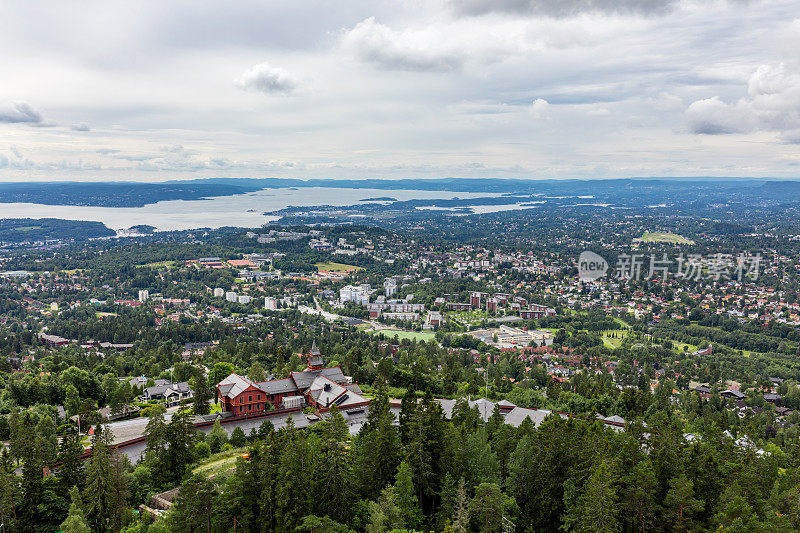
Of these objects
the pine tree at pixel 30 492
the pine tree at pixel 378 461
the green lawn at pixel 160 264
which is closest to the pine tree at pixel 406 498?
the pine tree at pixel 378 461

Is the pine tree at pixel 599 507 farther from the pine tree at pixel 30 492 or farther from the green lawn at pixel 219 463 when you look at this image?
the pine tree at pixel 30 492

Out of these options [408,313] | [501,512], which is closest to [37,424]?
[501,512]


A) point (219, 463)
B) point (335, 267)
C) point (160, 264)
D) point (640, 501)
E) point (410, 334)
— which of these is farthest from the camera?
point (335, 267)

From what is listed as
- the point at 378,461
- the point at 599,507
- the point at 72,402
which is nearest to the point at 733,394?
the point at 599,507

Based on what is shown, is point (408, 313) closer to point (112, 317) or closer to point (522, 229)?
point (112, 317)

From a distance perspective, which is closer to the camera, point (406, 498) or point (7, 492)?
point (406, 498)

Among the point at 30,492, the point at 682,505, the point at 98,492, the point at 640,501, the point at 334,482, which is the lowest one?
the point at 30,492

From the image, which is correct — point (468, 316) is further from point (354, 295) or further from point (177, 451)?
point (177, 451)
